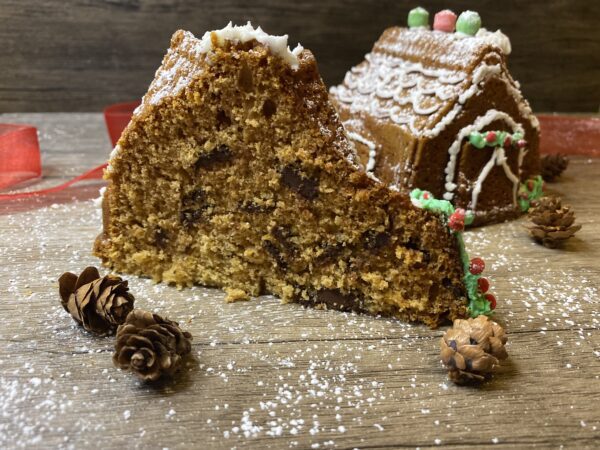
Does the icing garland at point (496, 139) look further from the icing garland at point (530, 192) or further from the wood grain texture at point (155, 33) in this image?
the wood grain texture at point (155, 33)

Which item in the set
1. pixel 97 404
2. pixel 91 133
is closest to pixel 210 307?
pixel 97 404

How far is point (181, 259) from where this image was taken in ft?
5.28

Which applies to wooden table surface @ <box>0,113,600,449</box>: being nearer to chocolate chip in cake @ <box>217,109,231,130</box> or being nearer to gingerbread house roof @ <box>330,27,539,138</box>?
chocolate chip in cake @ <box>217,109,231,130</box>

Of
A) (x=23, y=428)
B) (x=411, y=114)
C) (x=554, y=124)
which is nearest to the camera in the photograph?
(x=23, y=428)

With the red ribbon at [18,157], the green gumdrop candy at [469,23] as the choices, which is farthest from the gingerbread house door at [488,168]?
the red ribbon at [18,157]

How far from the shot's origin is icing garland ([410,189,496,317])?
139 cm

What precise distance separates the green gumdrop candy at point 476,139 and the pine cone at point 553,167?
0.62 m

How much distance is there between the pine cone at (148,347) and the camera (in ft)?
3.93

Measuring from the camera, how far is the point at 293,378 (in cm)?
125

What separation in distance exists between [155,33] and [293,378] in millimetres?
2501

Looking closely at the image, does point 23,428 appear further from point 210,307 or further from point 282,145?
point 282,145

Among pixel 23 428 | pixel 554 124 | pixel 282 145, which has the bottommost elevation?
pixel 23 428

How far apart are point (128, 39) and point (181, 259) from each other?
203 centimetres

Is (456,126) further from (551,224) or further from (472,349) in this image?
(472,349)
